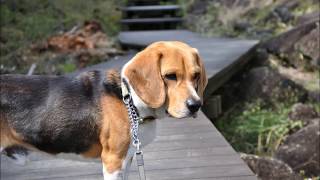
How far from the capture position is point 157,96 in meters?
2.65

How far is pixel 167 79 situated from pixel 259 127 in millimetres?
3931

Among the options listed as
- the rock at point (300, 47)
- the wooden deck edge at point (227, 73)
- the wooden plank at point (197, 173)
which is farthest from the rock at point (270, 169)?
the rock at point (300, 47)

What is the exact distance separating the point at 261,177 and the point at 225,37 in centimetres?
640

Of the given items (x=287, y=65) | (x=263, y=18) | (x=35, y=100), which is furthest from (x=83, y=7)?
(x=35, y=100)

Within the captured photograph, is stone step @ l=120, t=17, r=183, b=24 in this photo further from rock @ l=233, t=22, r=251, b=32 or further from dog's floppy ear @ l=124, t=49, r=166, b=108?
dog's floppy ear @ l=124, t=49, r=166, b=108

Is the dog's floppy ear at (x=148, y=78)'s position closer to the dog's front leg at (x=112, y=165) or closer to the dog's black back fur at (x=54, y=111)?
the dog's black back fur at (x=54, y=111)

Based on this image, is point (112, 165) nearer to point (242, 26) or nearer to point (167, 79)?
point (167, 79)

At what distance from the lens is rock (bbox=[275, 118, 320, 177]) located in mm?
5129

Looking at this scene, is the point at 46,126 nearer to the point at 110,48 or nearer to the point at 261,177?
the point at 261,177

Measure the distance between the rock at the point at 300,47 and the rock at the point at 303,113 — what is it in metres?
1.26

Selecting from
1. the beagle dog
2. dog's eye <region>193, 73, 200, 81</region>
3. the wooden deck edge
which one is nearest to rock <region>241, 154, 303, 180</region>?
the beagle dog

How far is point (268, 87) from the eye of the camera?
7.36 meters

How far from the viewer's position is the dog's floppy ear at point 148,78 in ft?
8.68

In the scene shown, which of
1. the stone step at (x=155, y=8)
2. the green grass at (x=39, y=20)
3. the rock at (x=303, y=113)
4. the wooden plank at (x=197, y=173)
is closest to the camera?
the wooden plank at (x=197, y=173)
